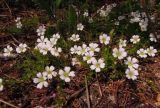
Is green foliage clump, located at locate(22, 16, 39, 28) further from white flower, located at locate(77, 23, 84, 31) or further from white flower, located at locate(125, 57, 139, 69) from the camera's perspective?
white flower, located at locate(125, 57, 139, 69)

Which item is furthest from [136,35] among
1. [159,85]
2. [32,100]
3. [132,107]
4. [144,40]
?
[32,100]

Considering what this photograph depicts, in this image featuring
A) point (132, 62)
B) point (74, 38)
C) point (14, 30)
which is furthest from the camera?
point (14, 30)

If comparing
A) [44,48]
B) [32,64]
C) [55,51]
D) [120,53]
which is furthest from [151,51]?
[32,64]

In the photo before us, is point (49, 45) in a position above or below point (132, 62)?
above

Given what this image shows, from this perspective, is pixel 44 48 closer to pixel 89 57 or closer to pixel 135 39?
pixel 89 57

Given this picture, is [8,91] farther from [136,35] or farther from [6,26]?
[136,35]

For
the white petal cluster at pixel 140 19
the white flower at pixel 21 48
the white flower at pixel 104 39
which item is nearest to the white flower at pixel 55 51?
the white flower at pixel 21 48

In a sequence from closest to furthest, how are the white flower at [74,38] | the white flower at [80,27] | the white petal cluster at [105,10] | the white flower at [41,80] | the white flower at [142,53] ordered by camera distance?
the white flower at [41,80], the white flower at [142,53], the white flower at [74,38], the white flower at [80,27], the white petal cluster at [105,10]

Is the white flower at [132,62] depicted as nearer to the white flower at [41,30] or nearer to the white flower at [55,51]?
the white flower at [55,51]

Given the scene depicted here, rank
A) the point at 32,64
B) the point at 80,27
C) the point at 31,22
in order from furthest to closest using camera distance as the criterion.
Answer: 1. the point at 31,22
2. the point at 80,27
3. the point at 32,64

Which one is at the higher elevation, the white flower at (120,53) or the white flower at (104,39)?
the white flower at (104,39)

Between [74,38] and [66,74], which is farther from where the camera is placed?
[74,38]
